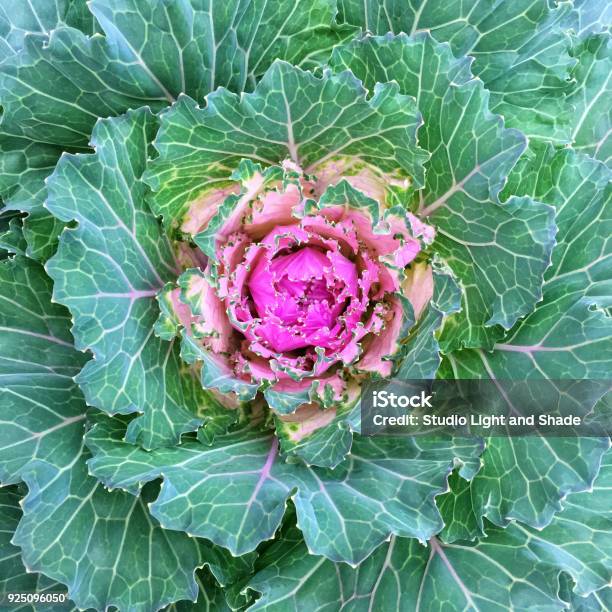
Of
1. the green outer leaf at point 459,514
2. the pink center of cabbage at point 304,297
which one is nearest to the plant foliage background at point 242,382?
the green outer leaf at point 459,514

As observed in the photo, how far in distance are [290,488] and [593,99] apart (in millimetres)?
1220

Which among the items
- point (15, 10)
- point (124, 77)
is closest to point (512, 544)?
point (124, 77)

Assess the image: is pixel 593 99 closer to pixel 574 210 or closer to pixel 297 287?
pixel 574 210

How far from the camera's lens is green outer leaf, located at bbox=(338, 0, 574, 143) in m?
1.45

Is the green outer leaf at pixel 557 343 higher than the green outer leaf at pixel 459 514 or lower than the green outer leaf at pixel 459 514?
higher

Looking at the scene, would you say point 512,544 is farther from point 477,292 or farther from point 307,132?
point 307,132

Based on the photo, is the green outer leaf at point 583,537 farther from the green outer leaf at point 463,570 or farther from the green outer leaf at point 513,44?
the green outer leaf at point 513,44

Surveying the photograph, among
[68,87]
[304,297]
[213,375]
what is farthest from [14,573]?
[68,87]

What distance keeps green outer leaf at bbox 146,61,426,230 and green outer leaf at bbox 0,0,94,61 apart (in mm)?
432

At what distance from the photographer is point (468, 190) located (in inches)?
52.6

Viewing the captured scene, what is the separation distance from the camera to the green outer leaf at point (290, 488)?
1181 mm

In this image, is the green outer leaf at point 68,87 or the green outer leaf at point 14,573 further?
the green outer leaf at point 14,573

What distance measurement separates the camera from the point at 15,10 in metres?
1.50

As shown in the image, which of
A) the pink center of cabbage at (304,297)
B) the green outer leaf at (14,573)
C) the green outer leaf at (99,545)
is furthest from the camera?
the green outer leaf at (14,573)
